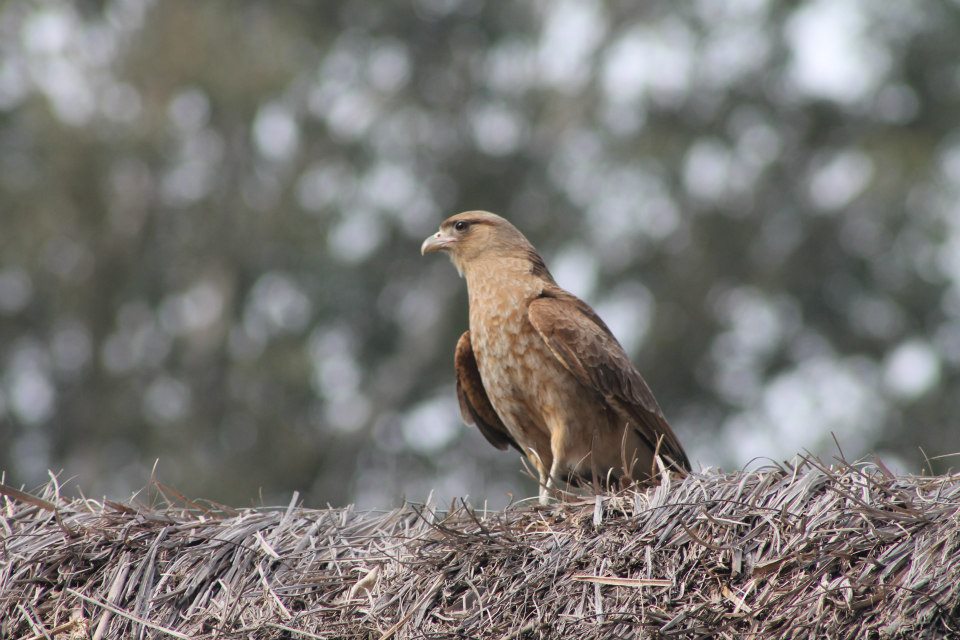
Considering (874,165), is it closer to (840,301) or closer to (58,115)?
(840,301)

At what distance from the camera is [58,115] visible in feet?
65.7

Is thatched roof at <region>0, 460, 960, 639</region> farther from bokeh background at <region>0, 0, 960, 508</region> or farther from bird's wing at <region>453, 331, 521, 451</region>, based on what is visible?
bokeh background at <region>0, 0, 960, 508</region>

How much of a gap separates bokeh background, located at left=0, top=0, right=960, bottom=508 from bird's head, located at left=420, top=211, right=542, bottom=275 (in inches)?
472

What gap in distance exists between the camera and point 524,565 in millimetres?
3996

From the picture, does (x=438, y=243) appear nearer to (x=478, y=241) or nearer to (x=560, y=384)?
(x=478, y=241)

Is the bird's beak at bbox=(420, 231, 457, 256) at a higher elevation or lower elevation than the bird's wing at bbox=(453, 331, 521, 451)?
higher

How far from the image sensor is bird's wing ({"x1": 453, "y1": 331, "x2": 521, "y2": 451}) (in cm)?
681

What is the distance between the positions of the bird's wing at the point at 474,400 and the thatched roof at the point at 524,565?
7.40 ft

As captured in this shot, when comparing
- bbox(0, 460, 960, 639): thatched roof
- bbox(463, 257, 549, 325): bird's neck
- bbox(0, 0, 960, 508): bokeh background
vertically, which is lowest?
bbox(0, 460, 960, 639): thatched roof

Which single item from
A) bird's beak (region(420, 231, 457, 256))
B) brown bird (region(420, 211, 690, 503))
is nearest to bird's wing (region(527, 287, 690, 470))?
brown bird (region(420, 211, 690, 503))

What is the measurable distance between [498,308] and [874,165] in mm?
16790

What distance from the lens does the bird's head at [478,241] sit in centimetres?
719

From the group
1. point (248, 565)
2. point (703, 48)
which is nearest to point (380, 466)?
point (703, 48)

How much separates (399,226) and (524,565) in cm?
1757
